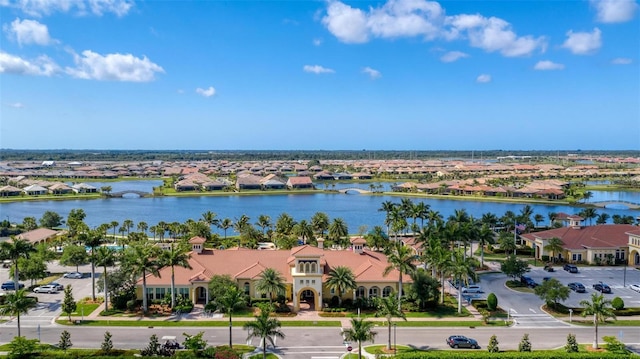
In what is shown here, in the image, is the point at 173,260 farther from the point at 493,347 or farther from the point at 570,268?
the point at 570,268

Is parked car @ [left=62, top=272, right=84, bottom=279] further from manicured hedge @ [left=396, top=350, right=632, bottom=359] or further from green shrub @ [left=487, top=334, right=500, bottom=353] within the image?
green shrub @ [left=487, top=334, right=500, bottom=353]

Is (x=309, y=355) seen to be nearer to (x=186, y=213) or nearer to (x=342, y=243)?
(x=342, y=243)

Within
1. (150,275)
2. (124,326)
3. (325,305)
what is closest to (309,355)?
(325,305)

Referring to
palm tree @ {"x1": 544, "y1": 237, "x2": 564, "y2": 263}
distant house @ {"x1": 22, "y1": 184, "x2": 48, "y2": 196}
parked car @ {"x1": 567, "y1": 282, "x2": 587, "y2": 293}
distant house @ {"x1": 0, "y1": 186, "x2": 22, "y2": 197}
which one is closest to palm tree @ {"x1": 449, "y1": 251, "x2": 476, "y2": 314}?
parked car @ {"x1": 567, "y1": 282, "x2": 587, "y2": 293}

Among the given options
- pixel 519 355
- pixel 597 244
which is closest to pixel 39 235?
pixel 519 355

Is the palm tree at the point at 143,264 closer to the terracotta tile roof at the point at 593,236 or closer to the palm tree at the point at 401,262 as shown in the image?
the palm tree at the point at 401,262

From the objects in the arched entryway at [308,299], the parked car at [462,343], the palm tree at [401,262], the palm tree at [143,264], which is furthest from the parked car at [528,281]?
the palm tree at [143,264]
